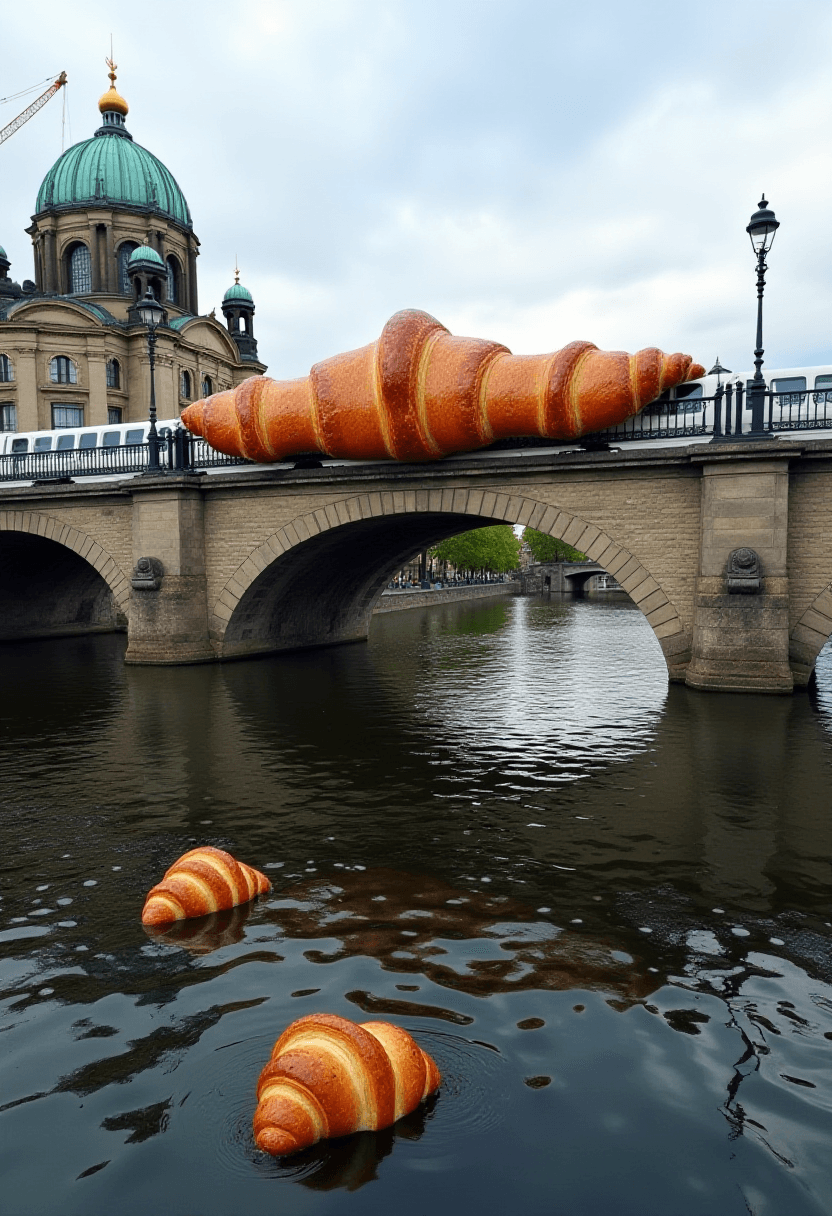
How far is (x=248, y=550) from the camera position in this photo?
22.5 metres

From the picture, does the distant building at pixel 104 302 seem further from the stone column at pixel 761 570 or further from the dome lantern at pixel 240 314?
the stone column at pixel 761 570

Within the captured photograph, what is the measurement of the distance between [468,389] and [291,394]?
4.54 metres

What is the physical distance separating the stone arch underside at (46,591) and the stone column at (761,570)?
19.9 m

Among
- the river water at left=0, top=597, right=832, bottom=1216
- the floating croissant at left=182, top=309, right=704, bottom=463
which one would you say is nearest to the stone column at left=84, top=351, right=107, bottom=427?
the floating croissant at left=182, top=309, right=704, bottom=463

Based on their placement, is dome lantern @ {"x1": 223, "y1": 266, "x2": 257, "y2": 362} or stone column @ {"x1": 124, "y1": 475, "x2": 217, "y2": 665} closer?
stone column @ {"x1": 124, "y1": 475, "x2": 217, "y2": 665}

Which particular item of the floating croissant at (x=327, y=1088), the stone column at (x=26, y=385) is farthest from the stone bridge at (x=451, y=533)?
the stone column at (x=26, y=385)

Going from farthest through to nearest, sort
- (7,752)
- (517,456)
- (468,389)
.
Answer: (517,456), (468,389), (7,752)

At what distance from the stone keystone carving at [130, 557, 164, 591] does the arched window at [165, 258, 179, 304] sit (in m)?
41.2

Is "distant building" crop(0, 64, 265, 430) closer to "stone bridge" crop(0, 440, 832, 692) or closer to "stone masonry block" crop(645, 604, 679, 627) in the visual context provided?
"stone bridge" crop(0, 440, 832, 692)

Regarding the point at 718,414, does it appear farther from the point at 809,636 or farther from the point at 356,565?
the point at 356,565

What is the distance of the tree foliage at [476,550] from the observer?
7212 cm

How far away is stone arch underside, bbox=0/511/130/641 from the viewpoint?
101ft

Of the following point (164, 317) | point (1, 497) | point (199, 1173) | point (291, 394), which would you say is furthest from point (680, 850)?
point (164, 317)

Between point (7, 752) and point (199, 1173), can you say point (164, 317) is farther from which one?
point (199, 1173)
